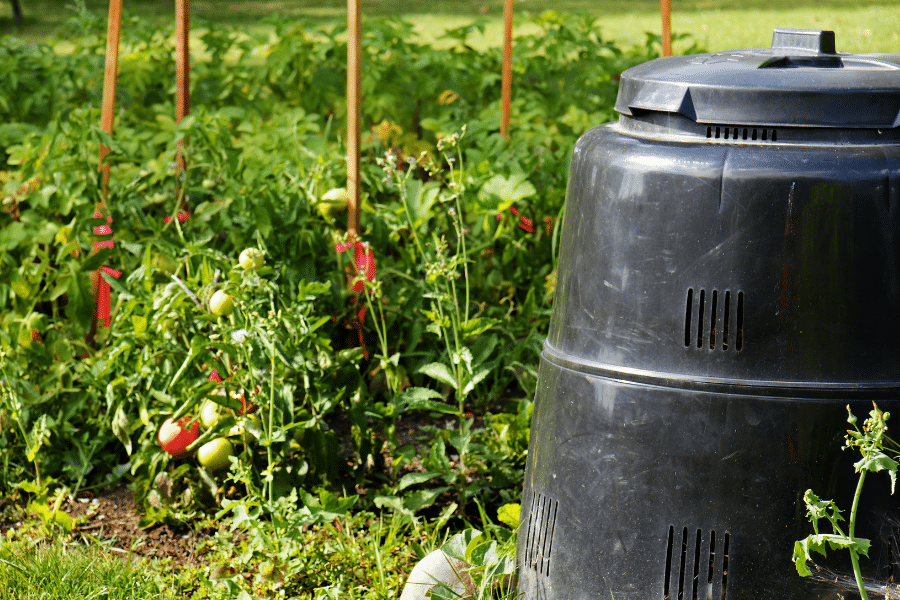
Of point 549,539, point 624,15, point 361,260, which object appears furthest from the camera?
point 624,15

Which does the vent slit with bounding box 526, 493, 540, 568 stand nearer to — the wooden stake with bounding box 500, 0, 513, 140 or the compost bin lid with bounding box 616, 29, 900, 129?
the compost bin lid with bounding box 616, 29, 900, 129

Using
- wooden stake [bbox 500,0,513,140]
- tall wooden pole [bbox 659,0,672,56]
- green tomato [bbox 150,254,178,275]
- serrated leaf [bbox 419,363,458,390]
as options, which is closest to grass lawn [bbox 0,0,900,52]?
wooden stake [bbox 500,0,513,140]

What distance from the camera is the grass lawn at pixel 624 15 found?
844 centimetres

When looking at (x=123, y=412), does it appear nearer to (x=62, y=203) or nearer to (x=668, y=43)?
(x=62, y=203)

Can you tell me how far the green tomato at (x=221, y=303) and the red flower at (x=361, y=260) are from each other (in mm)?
341

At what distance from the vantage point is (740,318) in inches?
56.2

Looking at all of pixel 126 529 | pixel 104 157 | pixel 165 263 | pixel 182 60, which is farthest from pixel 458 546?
pixel 182 60

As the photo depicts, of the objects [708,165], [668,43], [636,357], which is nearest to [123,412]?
[636,357]

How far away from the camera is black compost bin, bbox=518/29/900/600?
1.39 m

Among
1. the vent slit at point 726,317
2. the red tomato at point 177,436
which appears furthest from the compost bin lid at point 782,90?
the red tomato at point 177,436

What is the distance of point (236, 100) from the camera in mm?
3928

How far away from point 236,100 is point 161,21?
6991mm

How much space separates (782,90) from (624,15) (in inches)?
386

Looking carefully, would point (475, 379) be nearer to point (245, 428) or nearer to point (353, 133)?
point (245, 428)
